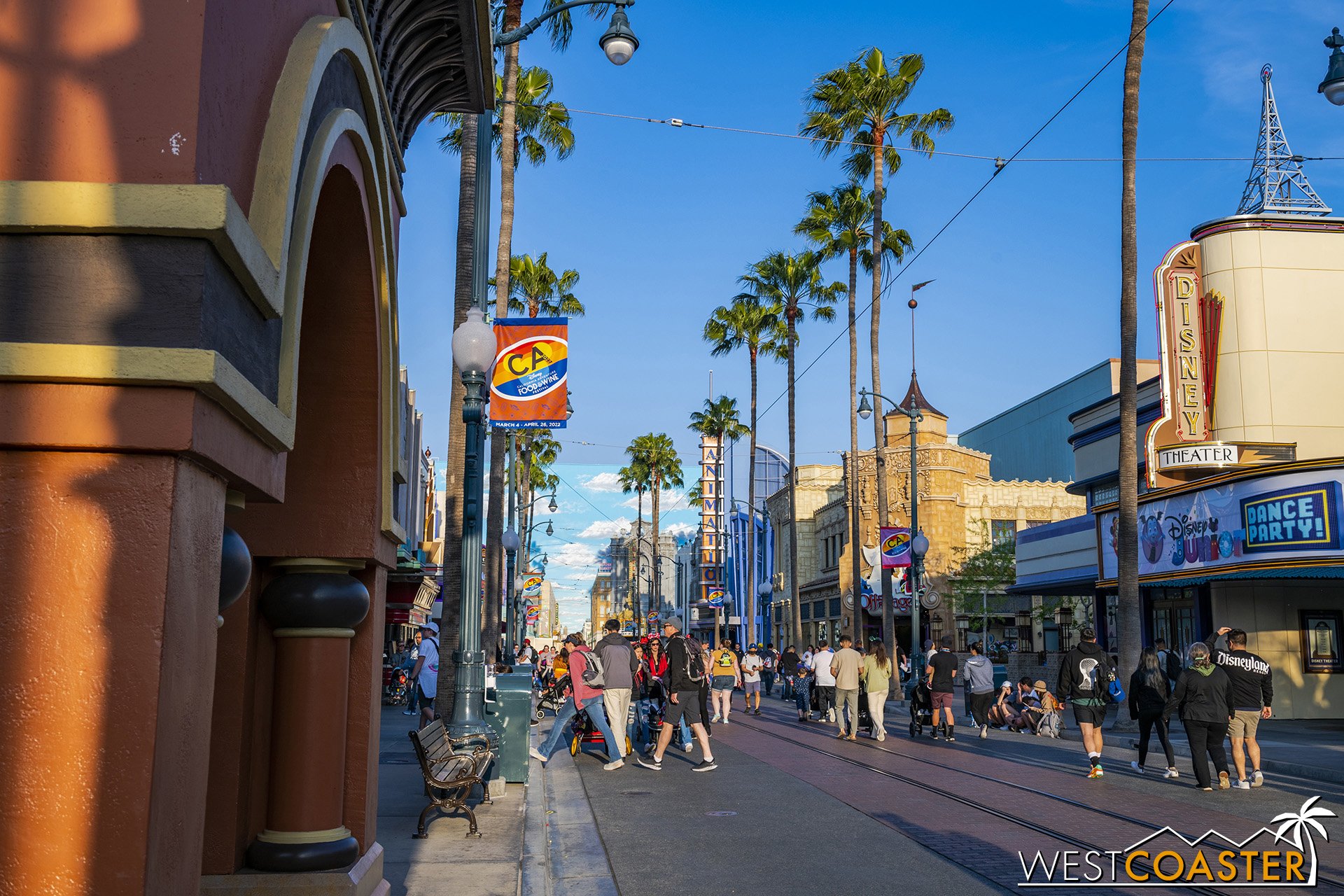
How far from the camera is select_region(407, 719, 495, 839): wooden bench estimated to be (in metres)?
10.4

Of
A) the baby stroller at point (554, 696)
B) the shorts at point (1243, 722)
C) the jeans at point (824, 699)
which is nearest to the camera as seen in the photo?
the shorts at point (1243, 722)

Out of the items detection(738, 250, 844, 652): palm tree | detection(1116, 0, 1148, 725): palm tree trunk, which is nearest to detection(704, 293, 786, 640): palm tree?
detection(738, 250, 844, 652): palm tree

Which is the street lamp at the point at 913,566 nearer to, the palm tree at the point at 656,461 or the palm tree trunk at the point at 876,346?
the palm tree trunk at the point at 876,346

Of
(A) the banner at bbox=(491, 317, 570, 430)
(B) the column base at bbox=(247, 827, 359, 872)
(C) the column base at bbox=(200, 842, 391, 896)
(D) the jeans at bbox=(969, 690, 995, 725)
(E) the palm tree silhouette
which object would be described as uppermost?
(A) the banner at bbox=(491, 317, 570, 430)

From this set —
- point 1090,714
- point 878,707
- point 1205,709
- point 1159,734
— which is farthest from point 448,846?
point 878,707

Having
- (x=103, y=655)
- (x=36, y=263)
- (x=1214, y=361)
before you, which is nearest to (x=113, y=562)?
(x=103, y=655)

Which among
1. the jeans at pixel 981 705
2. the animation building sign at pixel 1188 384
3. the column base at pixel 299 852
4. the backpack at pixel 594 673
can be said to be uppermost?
the animation building sign at pixel 1188 384

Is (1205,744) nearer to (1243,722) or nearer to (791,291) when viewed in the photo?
(1243,722)

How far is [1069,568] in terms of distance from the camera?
3406 cm

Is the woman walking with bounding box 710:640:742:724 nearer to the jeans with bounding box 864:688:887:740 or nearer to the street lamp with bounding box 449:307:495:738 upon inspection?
the jeans with bounding box 864:688:887:740

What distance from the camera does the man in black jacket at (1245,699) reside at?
13508 mm

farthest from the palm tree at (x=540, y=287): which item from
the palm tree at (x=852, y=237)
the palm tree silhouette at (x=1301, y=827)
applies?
the palm tree silhouette at (x=1301, y=827)

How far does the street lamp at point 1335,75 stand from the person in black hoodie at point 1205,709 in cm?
807

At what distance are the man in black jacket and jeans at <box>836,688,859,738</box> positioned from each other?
7.68 metres
